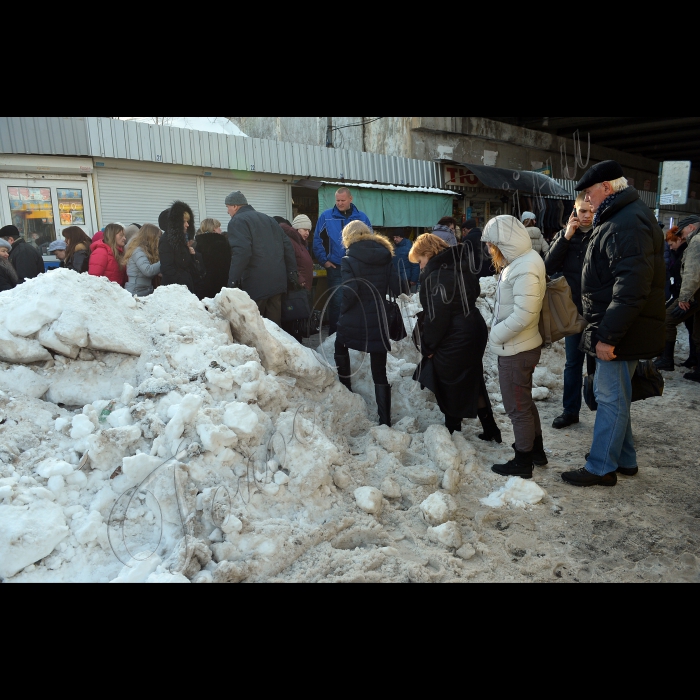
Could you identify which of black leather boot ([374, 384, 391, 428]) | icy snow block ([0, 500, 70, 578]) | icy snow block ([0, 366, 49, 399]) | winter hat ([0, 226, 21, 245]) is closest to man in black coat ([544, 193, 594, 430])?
black leather boot ([374, 384, 391, 428])

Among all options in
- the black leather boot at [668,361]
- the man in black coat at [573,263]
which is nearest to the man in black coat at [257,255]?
the man in black coat at [573,263]

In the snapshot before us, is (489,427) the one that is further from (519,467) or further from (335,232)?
(335,232)

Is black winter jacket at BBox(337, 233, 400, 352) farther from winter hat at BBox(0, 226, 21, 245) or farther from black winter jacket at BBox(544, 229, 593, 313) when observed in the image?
winter hat at BBox(0, 226, 21, 245)

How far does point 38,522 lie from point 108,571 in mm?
435

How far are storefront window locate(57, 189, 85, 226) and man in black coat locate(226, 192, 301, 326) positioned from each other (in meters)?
3.73

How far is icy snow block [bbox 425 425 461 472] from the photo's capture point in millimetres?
3826

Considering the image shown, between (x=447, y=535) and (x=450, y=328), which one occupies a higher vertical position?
(x=450, y=328)

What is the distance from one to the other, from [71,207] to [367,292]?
6.04m

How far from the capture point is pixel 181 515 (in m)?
2.85

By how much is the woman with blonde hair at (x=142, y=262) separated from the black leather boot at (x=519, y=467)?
4104 millimetres

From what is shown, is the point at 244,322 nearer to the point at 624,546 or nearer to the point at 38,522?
the point at 38,522

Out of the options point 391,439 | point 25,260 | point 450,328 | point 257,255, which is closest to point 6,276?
point 25,260

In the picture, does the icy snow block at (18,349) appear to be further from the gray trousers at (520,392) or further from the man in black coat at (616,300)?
the man in black coat at (616,300)

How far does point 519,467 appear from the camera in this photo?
3918 mm
